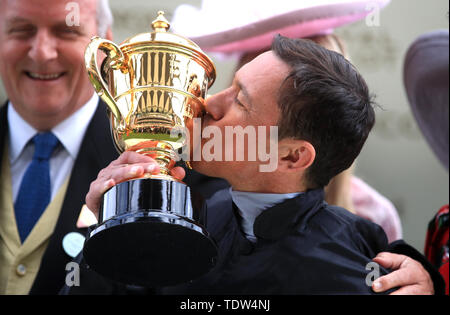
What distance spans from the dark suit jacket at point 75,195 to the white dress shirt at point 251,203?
18cm

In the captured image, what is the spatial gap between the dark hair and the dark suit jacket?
260 millimetres

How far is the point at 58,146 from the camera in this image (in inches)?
42.3

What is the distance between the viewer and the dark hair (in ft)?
2.45

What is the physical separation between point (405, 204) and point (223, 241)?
1.81m

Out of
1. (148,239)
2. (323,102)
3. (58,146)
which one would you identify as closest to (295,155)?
(323,102)

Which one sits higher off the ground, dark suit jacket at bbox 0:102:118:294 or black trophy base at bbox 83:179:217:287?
dark suit jacket at bbox 0:102:118:294

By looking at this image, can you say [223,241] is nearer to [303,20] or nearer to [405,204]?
[303,20]

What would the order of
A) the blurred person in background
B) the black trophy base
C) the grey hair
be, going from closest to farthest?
the black trophy base < the grey hair < the blurred person in background

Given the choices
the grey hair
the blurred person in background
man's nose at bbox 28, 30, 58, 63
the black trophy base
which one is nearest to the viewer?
the black trophy base

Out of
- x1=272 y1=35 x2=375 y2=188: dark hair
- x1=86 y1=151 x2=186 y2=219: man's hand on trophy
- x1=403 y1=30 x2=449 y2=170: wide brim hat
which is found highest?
x1=403 y1=30 x2=449 y2=170: wide brim hat

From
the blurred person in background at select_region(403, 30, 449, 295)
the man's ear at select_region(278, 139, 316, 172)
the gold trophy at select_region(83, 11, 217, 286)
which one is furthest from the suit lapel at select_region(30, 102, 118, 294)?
the blurred person in background at select_region(403, 30, 449, 295)

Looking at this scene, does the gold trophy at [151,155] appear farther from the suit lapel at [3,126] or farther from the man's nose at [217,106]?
the suit lapel at [3,126]

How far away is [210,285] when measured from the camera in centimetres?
84

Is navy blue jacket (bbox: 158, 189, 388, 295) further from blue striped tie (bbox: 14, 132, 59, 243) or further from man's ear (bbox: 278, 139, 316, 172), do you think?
blue striped tie (bbox: 14, 132, 59, 243)
